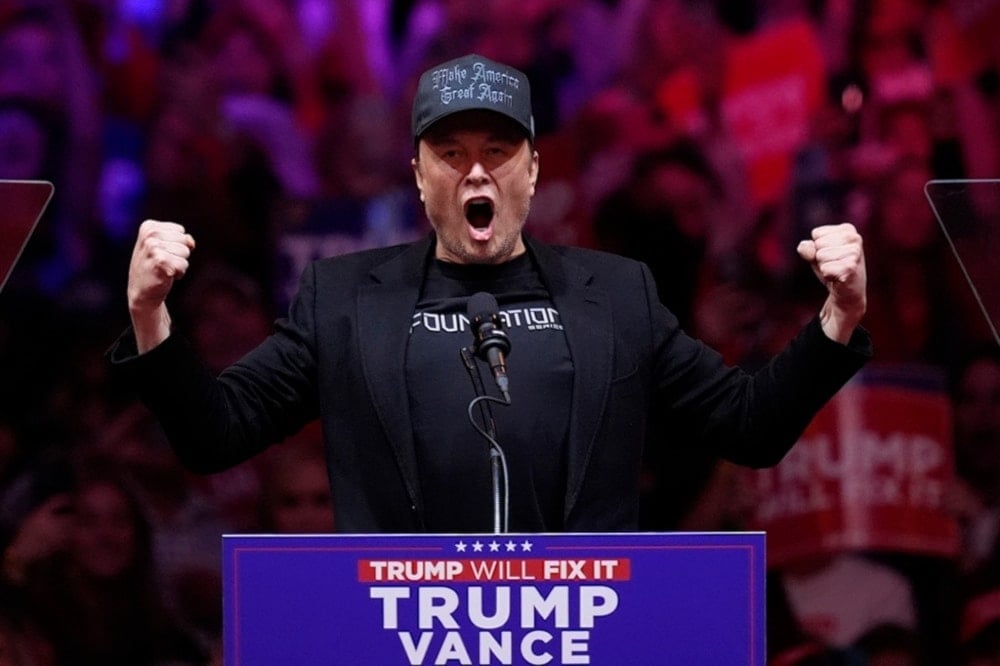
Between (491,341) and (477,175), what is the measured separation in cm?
41

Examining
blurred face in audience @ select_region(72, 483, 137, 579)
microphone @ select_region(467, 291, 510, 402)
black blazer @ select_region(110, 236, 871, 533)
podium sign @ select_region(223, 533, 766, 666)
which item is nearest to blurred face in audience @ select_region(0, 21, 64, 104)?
blurred face in audience @ select_region(72, 483, 137, 579)

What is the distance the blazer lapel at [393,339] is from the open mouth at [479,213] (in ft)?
0.33

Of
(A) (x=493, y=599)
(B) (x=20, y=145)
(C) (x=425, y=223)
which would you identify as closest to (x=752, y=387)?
(A) (x=493, y=599)

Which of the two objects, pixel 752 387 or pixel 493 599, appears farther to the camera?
pixel 752 387

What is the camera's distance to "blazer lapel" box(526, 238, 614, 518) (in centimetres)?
224

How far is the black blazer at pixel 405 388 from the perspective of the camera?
2195 mm

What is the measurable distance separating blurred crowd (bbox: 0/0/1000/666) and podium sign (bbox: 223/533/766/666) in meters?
2.34

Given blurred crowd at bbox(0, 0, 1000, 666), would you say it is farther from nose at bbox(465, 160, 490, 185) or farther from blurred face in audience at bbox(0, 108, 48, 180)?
nose at bbox(465, 160, 490, 185)

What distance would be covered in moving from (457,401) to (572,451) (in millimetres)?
179

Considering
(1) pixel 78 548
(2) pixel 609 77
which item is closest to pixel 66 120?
(1) pixel 78 548

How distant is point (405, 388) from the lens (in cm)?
225

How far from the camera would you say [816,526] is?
13.8ft

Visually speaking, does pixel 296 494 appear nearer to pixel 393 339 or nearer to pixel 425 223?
pixel 425 223

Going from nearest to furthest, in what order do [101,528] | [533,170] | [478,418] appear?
[478,418]
[533,170]
[101,528]
